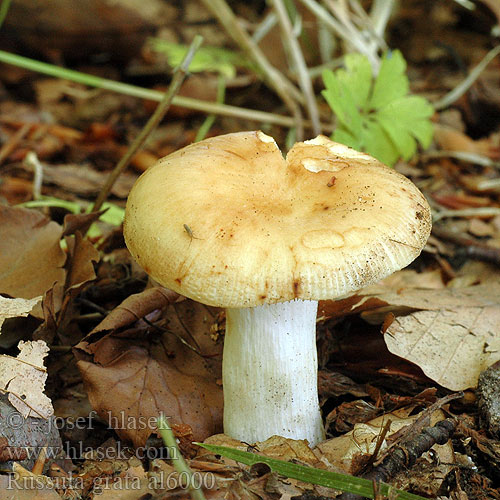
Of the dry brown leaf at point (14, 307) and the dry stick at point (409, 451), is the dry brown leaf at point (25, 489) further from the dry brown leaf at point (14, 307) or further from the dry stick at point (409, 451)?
the dry stick at point (409, 451)

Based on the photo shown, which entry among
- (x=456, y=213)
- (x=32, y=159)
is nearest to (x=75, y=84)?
(x=32, y=159)

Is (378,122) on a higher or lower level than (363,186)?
lower

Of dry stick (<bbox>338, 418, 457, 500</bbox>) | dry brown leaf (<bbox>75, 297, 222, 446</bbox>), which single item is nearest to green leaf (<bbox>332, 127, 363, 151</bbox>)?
dry brown leaf (<bbox>75, 297, 222, 446</bbox>)

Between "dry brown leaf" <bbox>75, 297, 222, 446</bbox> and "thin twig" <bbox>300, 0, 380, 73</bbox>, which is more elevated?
"thin twig" <bbox>300, 0, 380, 73</bbox>

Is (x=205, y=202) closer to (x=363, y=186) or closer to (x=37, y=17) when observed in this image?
(x=363, y=186)

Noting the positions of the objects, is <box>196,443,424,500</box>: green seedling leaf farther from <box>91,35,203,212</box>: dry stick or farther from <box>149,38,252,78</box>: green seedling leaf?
<box>149,38,252,78</box>: green seedling leaf

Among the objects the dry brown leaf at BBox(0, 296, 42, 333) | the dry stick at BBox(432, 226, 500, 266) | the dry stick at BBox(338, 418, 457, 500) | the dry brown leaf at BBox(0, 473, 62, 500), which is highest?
the dry brown leaf at BBox(0, 296, 42, 333)
